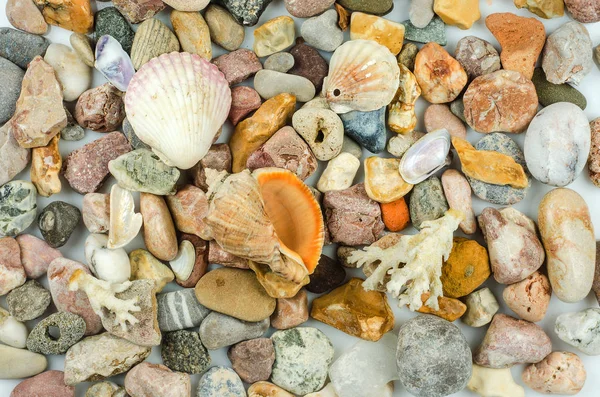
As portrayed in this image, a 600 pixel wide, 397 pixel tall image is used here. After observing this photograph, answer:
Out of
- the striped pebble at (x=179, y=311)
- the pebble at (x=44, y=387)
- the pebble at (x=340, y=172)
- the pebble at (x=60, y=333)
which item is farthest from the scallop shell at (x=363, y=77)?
the pebble at (x=44, y=387)

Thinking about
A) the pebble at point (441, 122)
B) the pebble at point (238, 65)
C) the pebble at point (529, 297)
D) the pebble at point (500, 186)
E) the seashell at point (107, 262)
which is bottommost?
the pebble at point (529, 297)

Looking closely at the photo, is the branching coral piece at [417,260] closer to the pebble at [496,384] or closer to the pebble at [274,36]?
the pebble at [496,384]

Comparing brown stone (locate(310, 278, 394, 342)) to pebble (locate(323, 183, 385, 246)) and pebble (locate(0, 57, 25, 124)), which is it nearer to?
pebble (locate(323, 183, 385, 246))

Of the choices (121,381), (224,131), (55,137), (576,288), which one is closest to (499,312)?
(576,288)

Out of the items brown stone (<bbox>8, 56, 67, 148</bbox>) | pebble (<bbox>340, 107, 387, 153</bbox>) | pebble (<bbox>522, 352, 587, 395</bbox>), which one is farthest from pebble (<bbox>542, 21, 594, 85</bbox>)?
brown stone (<bbox>8, 56, 67, 148</bbox>)

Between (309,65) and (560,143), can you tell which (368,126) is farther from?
(560,143)
